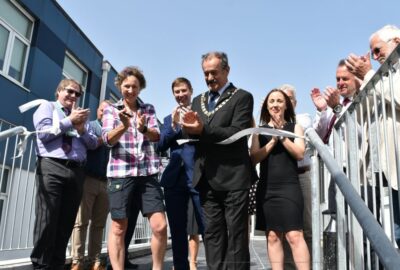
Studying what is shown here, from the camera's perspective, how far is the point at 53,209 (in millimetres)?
2879

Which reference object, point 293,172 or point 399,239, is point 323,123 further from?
point 399,239

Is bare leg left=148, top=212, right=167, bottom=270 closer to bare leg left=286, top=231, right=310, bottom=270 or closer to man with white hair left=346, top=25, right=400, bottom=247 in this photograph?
bare leg left=286, top=231, right=310, bottom=270

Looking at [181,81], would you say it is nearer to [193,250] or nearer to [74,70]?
[193,250]

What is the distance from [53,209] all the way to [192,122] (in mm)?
1314

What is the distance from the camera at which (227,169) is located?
7.95 feet

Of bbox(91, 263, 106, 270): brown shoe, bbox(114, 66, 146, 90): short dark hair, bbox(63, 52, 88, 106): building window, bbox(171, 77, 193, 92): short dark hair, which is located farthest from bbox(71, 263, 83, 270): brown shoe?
bbox(63, 52, 88, 106): building window

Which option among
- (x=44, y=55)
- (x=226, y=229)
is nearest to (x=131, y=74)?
(x=226, y=229)

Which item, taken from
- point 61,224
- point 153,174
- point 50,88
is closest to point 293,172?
point 153,174

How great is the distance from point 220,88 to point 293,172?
0.76 m

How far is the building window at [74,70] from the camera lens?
11867mm

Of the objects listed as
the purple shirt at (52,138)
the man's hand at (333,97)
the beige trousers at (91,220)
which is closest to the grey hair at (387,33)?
the man's hand at (333,97)

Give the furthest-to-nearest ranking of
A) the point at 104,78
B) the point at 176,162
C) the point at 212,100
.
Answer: the point at 104,78 → the point at 176,162 → the point at 212,100

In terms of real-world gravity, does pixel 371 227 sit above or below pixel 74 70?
below

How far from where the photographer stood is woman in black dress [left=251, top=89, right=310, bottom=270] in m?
2.56
